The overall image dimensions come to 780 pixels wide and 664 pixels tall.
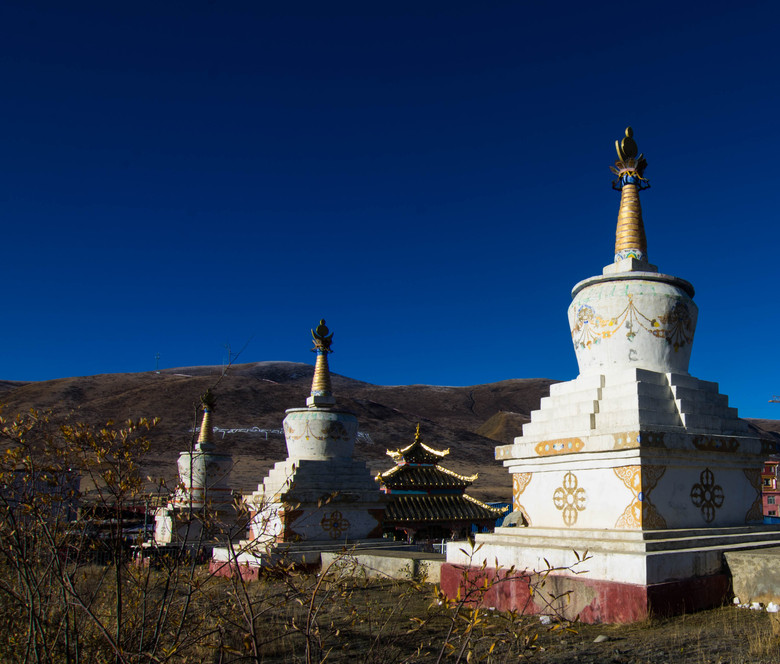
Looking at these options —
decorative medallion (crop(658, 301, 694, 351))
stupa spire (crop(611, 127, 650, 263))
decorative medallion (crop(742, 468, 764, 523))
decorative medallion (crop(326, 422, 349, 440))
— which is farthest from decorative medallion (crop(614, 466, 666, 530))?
decorative medallion (crop(326, 422, 349, 440))

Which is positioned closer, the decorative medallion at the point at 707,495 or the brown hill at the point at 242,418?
the decorative medallion at the point at 707,495

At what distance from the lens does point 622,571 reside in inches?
291

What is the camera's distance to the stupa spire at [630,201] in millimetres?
10633

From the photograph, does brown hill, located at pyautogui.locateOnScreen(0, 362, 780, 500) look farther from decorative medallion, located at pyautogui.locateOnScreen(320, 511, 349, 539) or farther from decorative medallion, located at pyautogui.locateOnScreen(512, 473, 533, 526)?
decorative medallion, located at pyautogui.locateOnScreen(512, 473, 533, 526)

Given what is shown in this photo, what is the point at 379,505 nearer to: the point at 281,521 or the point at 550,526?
the point at 281,521

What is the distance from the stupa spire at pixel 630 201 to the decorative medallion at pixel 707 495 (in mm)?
3464

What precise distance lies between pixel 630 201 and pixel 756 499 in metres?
4.96

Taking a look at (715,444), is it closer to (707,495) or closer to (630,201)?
(707,495)

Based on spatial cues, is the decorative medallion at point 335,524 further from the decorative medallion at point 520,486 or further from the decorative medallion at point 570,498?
the decorative medallion at point 570,498

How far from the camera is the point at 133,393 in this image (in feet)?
265

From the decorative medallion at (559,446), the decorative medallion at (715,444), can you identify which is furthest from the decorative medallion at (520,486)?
the decorative medallion at (715,444)

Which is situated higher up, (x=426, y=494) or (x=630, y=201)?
(x=630, y=201)

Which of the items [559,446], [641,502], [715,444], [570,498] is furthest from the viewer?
[559,446]

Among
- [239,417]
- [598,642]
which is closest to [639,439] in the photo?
[598,642]
